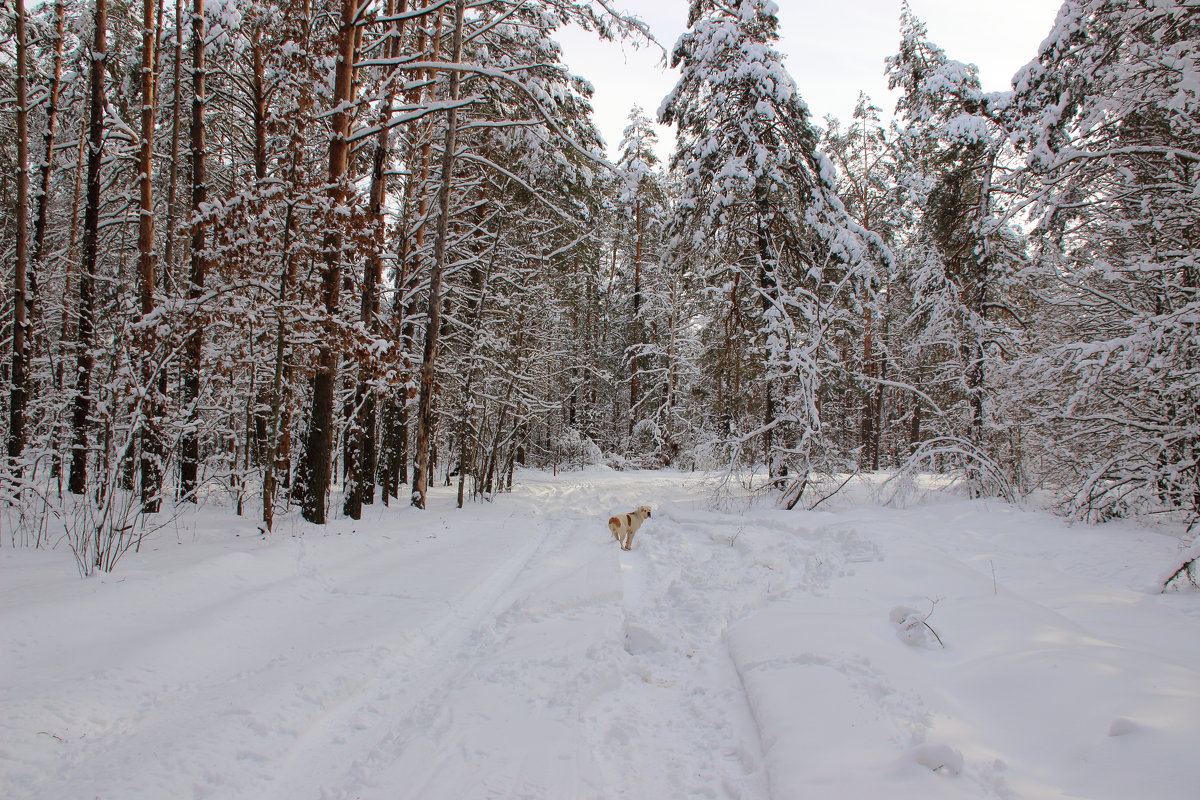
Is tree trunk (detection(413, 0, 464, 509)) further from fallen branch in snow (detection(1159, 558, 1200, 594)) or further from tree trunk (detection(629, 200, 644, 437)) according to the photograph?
tree trunk (detection(629, 200, 644, 437))

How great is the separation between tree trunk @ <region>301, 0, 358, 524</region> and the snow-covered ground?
170 cm

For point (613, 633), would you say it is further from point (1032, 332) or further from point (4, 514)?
point (1032, 332)

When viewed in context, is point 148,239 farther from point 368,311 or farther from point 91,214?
point 368,311

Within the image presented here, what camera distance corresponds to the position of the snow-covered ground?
2.54 meters

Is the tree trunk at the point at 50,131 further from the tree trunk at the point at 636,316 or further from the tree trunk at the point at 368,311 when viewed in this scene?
the tree trunk at the point at 636,316

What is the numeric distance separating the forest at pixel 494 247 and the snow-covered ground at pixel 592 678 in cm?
161

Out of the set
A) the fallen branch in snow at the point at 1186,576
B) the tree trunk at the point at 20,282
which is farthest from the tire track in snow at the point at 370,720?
the tree trunk at the point at 20,282

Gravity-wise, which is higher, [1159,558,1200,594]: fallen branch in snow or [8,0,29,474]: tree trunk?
[8,0,29,474]: tree trunk

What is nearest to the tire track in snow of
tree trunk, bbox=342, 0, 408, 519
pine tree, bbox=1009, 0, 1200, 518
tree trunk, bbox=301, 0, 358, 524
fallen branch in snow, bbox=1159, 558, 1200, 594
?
tree trunk, bbox=301, 0, 358, 524

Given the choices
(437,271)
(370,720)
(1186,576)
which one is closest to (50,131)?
(437,271)

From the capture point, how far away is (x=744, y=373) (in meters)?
12.4

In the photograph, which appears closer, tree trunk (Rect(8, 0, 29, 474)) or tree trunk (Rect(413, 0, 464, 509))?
tree trunk (Rect(8, 0, 29, 474))

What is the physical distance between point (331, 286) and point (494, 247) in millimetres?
4364

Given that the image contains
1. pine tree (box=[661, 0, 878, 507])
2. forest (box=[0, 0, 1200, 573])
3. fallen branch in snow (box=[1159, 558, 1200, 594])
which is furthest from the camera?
pine tree (box=[661, 0, 878, 507])
